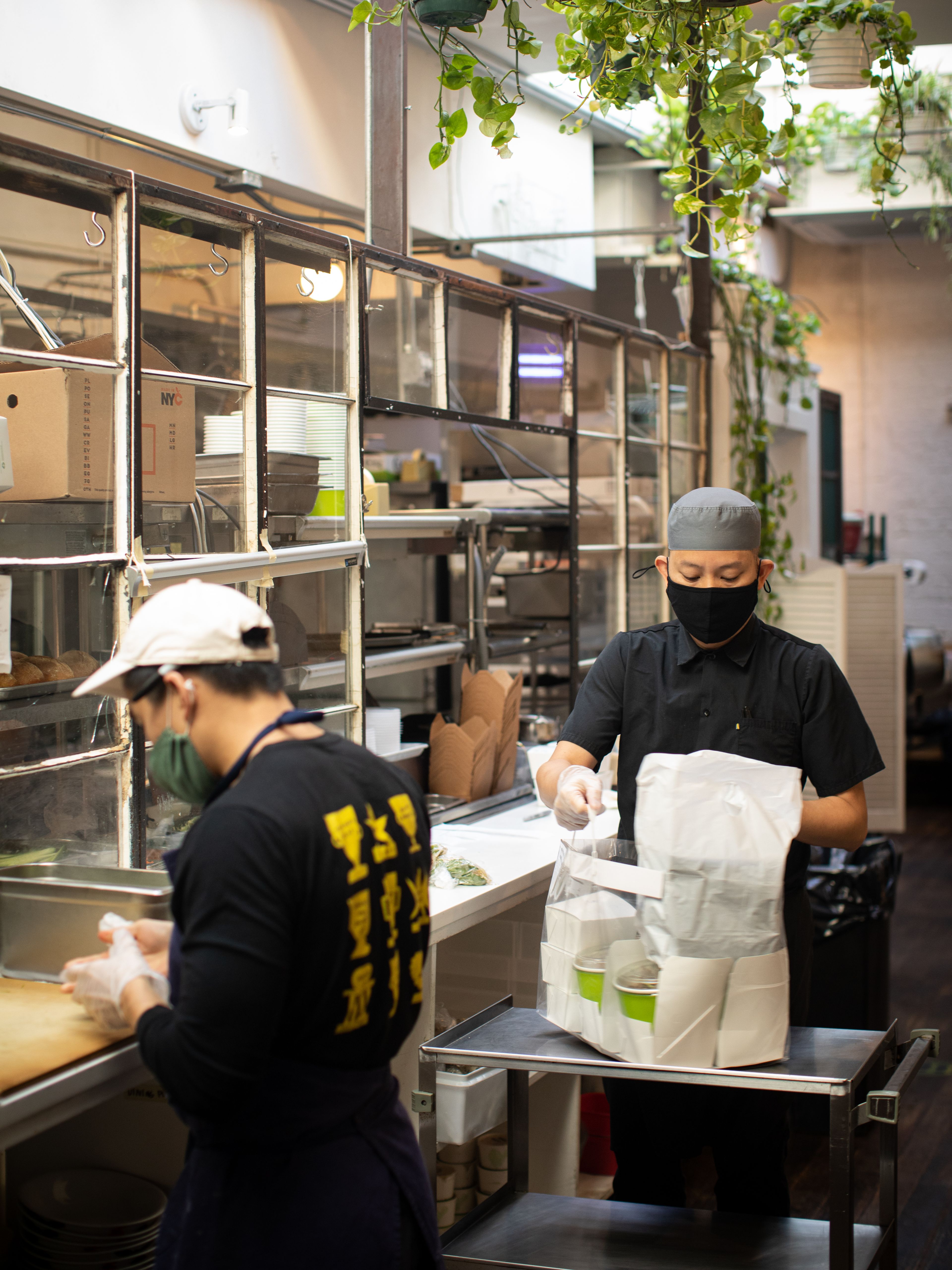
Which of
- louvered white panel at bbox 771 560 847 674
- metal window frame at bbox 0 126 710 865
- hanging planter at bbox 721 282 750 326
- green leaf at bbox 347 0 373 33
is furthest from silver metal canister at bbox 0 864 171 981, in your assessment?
louvered white panel at bbox 771 560 847 674

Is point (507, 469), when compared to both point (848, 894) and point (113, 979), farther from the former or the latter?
point (113, 979)

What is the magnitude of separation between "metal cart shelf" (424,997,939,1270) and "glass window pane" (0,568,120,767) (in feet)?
2.79

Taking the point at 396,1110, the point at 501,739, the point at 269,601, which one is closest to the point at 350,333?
the point at 269,601

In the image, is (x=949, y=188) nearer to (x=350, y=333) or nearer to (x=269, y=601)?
(x=350, y=333)

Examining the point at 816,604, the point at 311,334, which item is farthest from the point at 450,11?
the point at 816,604

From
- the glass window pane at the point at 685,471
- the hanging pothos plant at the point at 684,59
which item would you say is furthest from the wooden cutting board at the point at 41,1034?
the glass window pane at the point at 685,471

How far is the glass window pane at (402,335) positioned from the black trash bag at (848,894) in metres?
1.90

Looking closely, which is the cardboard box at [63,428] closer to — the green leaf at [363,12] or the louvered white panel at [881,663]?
the green leaf at [363,12]

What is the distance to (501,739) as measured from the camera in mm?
3586

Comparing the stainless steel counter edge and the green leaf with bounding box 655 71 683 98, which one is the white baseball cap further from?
the green leaf with bounding box 655 71 683 98

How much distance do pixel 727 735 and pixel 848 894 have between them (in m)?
1.71

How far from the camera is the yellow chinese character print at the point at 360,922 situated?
4.54 ft

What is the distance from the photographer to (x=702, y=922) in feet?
5.85

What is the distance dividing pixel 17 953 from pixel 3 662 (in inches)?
19.1
